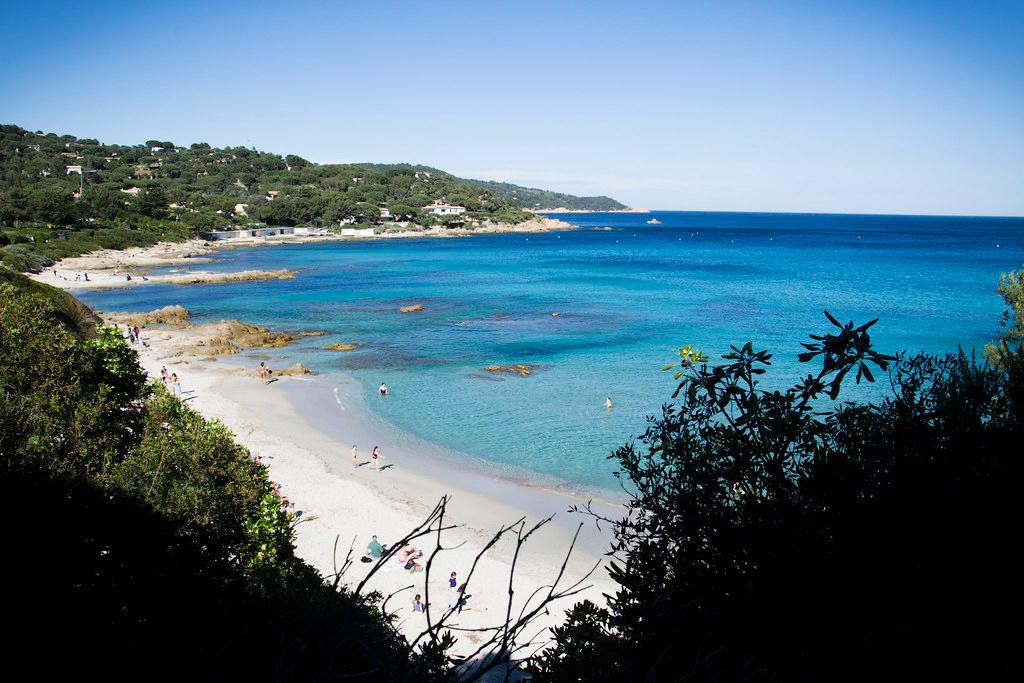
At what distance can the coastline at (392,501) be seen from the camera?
47.7 feet

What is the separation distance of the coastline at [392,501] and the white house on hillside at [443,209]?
143882mm

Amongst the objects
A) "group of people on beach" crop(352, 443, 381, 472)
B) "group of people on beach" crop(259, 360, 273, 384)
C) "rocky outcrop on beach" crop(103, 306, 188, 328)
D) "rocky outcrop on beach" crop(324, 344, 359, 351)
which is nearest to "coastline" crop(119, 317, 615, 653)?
"group of people on beach" crop(352, 443, 381, 472)

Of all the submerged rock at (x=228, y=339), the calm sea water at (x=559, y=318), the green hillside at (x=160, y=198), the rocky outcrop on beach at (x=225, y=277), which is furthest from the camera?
the green hillside at (x=160, y=198)

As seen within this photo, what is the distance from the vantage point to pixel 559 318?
4819 cm

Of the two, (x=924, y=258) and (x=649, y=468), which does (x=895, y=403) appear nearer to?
(x=649, y=468)

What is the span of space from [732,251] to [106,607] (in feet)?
393

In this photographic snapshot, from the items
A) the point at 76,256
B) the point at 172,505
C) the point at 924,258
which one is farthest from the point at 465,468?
the point at 924,258

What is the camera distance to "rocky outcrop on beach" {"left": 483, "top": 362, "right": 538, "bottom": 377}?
1280 inches

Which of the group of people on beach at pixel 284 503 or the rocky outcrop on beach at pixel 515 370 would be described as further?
the rocky outcrop on beach at pixel 515 370

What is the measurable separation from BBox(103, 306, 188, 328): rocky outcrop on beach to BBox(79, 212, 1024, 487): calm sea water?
118 inches

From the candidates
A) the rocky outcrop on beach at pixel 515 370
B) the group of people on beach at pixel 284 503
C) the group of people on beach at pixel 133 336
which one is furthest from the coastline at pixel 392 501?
the group of people on beach at pixel 133 336

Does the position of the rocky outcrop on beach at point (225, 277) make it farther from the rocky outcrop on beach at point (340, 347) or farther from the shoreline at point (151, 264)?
the rocky outcrop on beach at point (340, 347)

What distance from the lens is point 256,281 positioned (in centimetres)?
6725

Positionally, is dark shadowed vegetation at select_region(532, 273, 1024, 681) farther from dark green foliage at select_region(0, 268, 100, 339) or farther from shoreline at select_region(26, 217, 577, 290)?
shoreline at select_region(26, 217, 577, 290)
